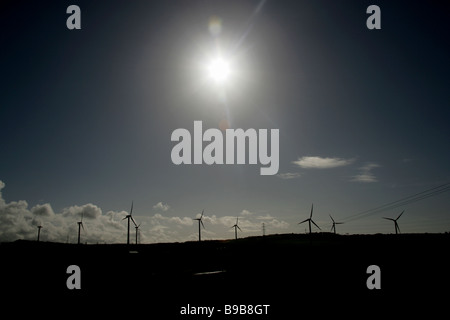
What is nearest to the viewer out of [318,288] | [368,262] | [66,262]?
[318,288]

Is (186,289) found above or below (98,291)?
above

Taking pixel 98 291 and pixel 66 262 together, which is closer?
pixel 98 291

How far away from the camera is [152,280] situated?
2394cm

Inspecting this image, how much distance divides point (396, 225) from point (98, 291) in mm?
124285

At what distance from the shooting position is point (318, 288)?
32625 millimetres
